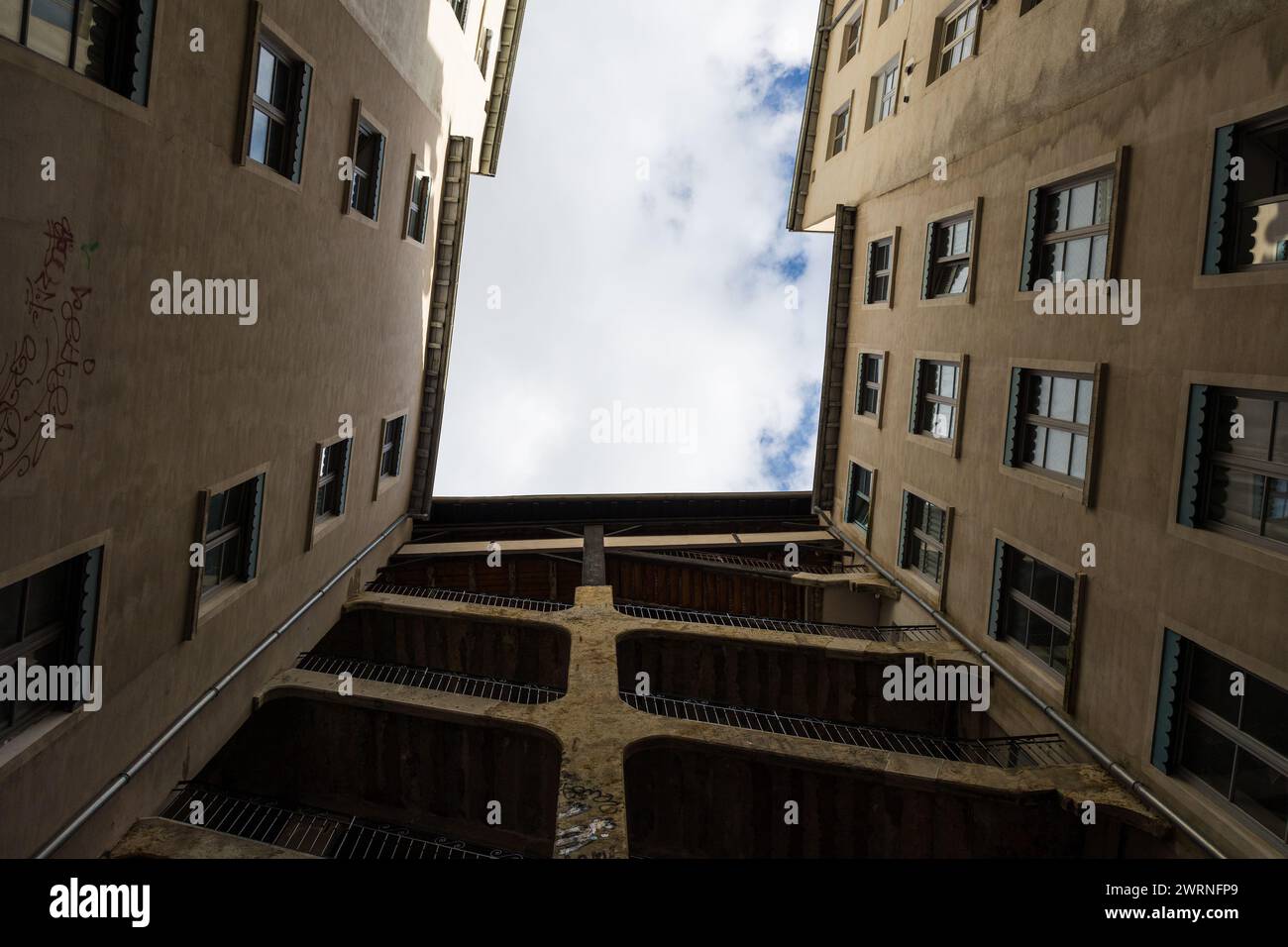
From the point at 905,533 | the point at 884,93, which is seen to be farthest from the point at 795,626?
the point at 884,93

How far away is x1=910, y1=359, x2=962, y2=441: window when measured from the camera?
17.8 meters

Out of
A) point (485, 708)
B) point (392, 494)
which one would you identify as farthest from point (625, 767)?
point (392, 494)

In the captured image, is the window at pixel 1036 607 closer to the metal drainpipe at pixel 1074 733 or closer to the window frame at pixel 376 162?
the metal drainpipe at pixel 1074 733

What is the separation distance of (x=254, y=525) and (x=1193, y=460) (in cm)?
1523

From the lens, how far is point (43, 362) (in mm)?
8039

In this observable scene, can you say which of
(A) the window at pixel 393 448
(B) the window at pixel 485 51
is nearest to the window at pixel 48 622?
(A) the window at pixel 393 448

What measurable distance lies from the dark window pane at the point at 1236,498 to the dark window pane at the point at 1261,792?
118 inches

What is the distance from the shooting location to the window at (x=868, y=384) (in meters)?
22.8

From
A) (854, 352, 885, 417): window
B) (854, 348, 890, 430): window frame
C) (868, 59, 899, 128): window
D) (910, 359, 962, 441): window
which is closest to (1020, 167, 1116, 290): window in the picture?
(910, 359, 962, 441): window

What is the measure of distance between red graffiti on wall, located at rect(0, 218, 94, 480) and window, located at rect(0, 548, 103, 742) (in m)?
1.77

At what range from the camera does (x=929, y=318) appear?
18703 millimetres

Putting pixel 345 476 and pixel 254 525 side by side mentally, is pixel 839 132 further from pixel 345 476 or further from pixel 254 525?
pixel 254 525
